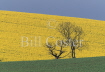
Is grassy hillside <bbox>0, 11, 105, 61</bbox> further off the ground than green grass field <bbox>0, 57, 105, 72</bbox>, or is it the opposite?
grassy hillside <bbox>0, 11, 105, 61</bbox>

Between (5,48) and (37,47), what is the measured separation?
3.37 meters

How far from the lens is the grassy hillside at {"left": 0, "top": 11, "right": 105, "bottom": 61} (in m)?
25.8

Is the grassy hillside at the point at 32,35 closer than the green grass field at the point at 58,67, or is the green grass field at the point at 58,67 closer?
the green grass field at the point at 58,67

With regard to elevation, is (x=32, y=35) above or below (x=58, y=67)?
above

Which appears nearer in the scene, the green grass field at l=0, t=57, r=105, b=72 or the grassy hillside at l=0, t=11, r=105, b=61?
the green grass field at l=0, t=57, r=105, b=72

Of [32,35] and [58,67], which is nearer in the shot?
[58,67]

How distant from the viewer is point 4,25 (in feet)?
107

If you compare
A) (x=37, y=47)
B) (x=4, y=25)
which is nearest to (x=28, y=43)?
(x=37, y=47)

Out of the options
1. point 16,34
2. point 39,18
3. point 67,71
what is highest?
point 39,18

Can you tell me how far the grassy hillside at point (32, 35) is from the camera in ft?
84.7

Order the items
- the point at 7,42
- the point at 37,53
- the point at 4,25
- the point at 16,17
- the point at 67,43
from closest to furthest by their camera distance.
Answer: the point at 67,43 → the point at 37,53 → the point at 7,42 → the point at 4,25 → the point at 16,17

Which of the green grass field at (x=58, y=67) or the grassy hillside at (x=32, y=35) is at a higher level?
the grassy hillside at (x=32, y=35)

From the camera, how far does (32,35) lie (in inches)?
1197

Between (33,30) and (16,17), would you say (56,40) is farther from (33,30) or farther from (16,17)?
(16,17)
